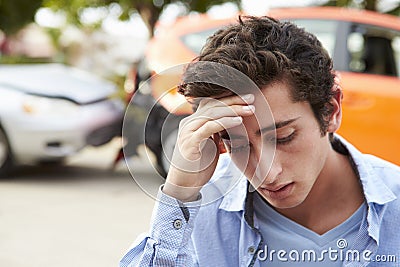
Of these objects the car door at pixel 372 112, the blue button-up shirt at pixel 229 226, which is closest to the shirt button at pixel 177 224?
the blue button-up shirt at pixel 229 226

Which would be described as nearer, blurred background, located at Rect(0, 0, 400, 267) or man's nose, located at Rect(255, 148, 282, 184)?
man's nose, located at Rect(255, 148, 282, 184)

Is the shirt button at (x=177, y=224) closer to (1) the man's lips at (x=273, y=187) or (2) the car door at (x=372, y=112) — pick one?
(1) the man's lips at (x=273, y=187)

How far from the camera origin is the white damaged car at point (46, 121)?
19.1ft

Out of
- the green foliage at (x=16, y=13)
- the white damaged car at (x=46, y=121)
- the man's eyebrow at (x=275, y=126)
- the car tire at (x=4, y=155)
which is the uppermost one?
the man's eyebrow at (x=275, y=126)

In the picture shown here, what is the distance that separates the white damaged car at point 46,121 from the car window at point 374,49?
2.24 meters

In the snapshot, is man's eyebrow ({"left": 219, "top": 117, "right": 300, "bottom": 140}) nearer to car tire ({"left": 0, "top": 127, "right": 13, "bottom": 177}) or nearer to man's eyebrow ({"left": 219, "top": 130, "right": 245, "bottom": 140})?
man's eyebrow ({"left": 219, "top": 130, "right": 245, "bottom": 140})

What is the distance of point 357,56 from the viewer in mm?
4887

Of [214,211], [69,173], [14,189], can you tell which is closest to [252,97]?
[214,211]

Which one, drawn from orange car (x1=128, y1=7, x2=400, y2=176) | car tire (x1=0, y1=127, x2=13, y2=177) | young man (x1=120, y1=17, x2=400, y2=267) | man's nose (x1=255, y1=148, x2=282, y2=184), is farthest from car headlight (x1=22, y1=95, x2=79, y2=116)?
man's nose (x1=255, y1=148, x2=282, y2=184)

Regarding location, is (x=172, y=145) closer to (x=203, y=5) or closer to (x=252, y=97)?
(x=252, y=97)

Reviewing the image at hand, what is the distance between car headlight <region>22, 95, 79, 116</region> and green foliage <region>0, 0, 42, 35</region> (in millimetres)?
13120

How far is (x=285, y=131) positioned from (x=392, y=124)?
327cm

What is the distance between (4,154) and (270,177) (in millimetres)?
4947

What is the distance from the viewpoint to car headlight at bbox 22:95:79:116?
5875mm
